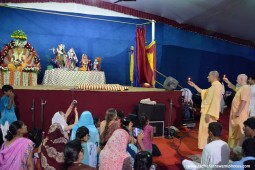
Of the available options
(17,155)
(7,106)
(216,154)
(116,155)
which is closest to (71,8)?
(7,106)

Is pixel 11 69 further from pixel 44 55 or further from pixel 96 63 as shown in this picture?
pixel 96 63

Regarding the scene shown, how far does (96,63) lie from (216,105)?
465 cm

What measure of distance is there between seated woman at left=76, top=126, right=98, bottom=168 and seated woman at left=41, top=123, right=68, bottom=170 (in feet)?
0.95

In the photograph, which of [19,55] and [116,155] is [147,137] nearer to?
[116,155]

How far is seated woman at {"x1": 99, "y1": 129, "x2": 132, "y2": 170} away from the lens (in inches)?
95.7

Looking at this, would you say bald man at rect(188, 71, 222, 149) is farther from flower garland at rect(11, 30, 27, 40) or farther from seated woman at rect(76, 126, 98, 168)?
flower garland at rect(11, 30, 27, 40)

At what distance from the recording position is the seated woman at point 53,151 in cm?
294

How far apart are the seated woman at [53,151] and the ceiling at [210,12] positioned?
6138 millimetres

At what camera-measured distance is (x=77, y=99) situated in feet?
18.6

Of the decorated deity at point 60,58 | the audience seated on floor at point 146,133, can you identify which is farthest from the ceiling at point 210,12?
the audience seated on floor at point 146,133

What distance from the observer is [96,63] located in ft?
27.5

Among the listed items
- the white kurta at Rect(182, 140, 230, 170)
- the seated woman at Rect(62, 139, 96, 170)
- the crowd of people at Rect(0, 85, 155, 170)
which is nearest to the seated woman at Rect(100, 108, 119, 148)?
the crowd of people at Rect(0, 85, 155, 170)

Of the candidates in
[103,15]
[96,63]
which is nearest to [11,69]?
[96,63]

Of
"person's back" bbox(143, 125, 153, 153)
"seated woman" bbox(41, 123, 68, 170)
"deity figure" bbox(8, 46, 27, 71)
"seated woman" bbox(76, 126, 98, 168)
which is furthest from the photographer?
"deity figure" bbox(8, 46, 27, 71)
